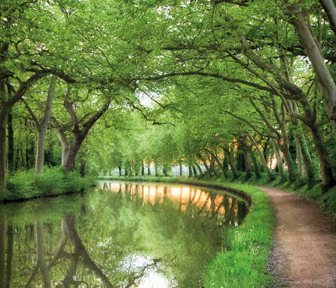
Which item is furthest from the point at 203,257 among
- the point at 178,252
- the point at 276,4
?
the point at 276,4

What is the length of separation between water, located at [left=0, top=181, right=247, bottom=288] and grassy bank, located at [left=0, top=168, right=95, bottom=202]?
3.19 m

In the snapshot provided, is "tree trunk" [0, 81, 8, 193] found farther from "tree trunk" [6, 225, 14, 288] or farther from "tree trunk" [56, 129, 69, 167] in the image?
"tree trunk" [56, 129, 69, 167]

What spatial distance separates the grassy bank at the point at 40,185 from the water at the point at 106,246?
3.19 meters

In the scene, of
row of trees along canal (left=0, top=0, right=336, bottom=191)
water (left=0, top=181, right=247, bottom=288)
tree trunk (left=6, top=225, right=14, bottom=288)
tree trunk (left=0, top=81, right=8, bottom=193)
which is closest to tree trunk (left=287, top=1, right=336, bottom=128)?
row of trees along canal (left=0, top=0, right=336, bottom=191)

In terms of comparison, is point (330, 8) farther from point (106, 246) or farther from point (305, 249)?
point (106, 246)

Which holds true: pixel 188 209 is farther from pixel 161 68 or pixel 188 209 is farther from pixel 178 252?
pixel 178 252

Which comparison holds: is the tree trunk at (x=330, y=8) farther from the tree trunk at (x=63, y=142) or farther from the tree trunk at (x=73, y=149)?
the tree trunk at (x=63, y=142)

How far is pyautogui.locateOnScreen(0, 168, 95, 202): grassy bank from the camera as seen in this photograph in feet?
91.2

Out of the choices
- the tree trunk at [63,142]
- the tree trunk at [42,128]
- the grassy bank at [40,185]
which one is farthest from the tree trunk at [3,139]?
the tree trunk at [63,142]

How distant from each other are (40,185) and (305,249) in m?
24.1

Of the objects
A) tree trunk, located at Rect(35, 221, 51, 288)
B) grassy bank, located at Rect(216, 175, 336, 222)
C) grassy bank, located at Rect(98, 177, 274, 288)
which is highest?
grassy bank, located at Rect(216, 175, 336, 222)

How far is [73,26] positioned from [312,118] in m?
11.4

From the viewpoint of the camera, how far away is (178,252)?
13.9 meters

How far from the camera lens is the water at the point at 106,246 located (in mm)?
10781
